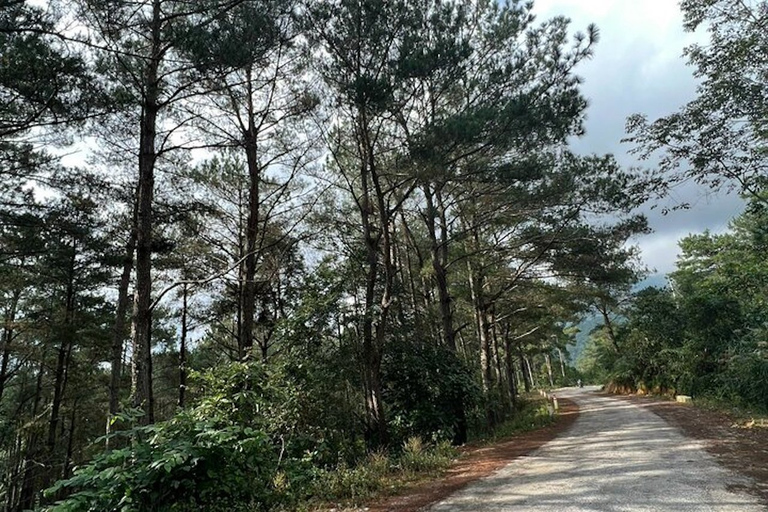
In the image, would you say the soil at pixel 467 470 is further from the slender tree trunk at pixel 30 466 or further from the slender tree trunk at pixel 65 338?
the slender tree trunk at pixel 30 466

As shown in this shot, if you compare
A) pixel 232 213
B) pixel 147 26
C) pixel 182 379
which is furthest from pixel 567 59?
pixel 182 379

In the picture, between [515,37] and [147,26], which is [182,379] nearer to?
[147,26]

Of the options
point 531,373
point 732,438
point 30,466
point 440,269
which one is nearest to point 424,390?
point 440,269

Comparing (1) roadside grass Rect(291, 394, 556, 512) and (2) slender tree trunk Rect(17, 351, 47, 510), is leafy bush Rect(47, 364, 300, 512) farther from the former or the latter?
(2) slender tree trunk Rect(17, 351, 47, 510)

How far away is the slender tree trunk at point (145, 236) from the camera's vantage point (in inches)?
241

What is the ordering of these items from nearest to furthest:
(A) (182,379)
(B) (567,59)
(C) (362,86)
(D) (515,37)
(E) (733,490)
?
(E) (733,490) → (C) (362,86) → (B) (567,59) → (D) (515,37) → (A) (182,379)

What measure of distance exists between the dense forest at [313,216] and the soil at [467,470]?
25.2 inches

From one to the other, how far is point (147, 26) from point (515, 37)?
274 inches

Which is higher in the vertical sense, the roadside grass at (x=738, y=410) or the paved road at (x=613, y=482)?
the paved road at (x=613, y=482)

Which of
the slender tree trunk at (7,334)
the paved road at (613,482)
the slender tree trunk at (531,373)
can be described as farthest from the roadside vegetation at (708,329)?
the slender tree trunk at (531,373)

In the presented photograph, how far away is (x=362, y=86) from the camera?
25.3ft

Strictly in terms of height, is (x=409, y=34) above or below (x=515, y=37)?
below

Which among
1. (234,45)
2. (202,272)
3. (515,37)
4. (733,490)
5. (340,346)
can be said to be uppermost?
(515,37)

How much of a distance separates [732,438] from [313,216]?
1004 cm
